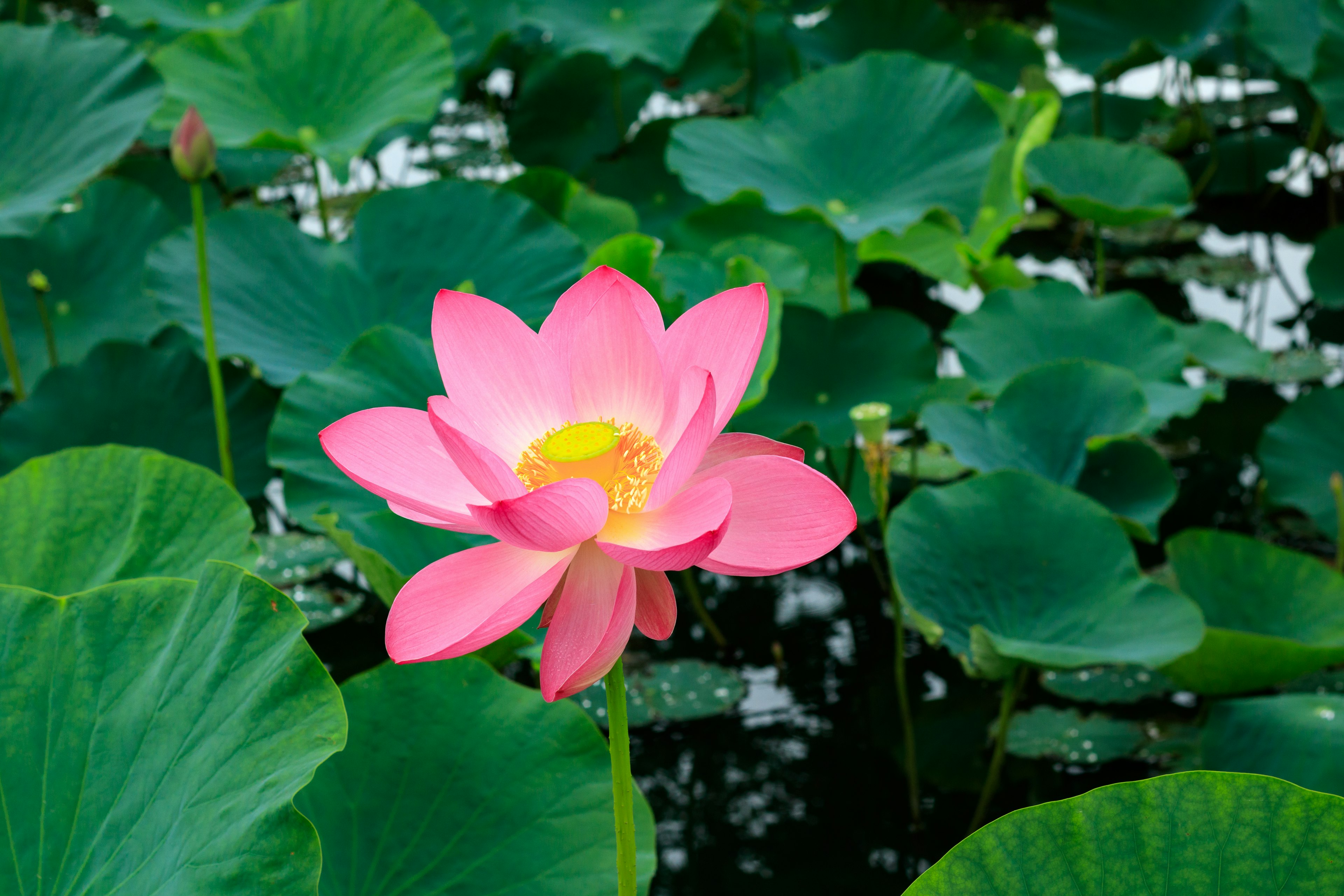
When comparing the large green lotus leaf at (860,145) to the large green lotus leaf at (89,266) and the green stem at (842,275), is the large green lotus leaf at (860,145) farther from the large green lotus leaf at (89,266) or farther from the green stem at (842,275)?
the large green lotus leaf at (89,266)

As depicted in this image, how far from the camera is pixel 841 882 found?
118 cm

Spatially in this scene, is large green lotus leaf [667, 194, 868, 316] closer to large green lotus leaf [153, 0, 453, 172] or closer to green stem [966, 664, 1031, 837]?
large green lotus leaf [153, 0, 453, 172]

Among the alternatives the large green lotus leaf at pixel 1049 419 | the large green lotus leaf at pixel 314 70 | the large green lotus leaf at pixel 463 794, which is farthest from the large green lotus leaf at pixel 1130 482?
the large green lotus leaf at pixel 314 70

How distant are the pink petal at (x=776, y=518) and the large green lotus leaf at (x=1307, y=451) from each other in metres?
1.47

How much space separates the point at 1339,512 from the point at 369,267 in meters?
1.49

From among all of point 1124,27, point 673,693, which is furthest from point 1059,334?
point 1124,27

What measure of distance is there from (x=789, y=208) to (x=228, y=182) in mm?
1330

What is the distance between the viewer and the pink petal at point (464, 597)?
489mm

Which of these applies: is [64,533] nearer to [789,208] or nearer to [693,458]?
[693,458]

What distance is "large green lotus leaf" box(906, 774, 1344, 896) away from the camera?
22.0 inches

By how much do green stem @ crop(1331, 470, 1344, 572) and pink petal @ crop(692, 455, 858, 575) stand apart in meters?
1.34

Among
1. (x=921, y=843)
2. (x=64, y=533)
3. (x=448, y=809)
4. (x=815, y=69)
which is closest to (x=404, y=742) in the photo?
(x=448, y=809)

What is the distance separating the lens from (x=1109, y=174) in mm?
2232

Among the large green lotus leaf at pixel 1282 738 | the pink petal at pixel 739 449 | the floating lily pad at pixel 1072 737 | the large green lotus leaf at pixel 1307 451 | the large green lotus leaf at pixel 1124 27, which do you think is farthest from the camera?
the large green lotus leaf at pixel 1124 27
